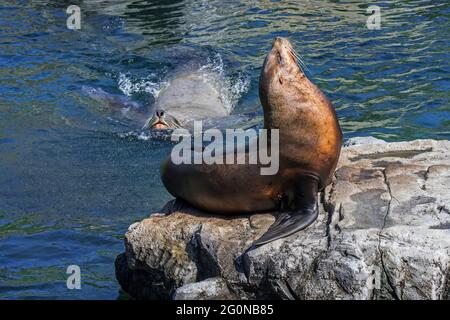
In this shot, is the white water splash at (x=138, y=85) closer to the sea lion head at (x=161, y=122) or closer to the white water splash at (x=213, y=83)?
the white water splash at (x=213, y=83)

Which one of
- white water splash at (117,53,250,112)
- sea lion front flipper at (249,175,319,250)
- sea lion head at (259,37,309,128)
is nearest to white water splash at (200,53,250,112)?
white water splash at (117,53,250,112)

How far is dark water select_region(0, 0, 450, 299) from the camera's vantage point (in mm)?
7043

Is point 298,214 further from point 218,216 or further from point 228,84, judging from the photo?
point 228,84

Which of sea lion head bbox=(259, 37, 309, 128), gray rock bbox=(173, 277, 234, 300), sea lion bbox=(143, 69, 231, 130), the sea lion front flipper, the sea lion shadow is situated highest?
sea lion head bbox=(259, 37, 309, 128)

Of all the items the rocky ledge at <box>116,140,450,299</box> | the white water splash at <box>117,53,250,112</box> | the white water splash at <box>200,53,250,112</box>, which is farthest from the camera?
the white water splash at <box>117,53,250,112</box>

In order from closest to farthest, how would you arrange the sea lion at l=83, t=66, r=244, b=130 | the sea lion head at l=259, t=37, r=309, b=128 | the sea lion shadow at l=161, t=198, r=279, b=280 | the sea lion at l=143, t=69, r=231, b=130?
the sea lion shadow at l=161, t=198, r=279, b=280
the sea lion head at l=259, t=37, r=309, b=128
the sea lion at l=143, t=69, r=231, b=130
the sea lion at l=83, t=66, r=244, b=130

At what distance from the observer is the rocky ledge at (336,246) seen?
4.59m

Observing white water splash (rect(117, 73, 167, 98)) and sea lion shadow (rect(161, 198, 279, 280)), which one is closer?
sea lion shadow (rect(161, 198, 279, 280))

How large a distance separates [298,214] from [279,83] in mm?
966

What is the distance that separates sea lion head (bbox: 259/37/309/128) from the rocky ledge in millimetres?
577

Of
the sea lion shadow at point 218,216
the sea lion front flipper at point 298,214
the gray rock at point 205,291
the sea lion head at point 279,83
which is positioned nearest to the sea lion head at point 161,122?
the sea lion shadow at point 218,216

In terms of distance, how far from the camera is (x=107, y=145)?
358 inches

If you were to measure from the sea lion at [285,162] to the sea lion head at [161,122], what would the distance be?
350 centimetres

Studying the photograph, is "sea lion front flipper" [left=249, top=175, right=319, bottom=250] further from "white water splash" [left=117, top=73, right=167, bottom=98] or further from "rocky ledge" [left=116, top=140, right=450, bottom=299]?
"white water splash" [left=117, top=73, right=167, bottom=98]
